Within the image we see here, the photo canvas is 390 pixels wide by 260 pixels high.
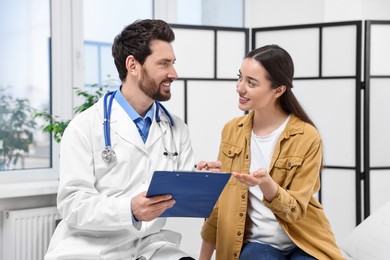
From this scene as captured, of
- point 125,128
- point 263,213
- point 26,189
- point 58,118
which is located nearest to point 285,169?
point 263,213

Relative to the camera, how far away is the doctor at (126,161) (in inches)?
68.2

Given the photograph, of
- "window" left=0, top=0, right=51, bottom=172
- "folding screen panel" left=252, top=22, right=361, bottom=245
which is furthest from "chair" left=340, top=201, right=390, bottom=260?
"window" left=0, top=0, right=51, bottom=172

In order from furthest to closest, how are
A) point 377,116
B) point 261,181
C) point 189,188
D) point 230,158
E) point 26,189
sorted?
point 377,116 < point 26,189 < point 230,158 < point 261,181 < point 189,188

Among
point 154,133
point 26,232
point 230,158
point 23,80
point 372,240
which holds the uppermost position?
point 23,80

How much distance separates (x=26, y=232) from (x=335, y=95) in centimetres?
211

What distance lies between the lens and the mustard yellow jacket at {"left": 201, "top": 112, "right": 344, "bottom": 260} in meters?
1.90

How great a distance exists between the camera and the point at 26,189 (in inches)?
125

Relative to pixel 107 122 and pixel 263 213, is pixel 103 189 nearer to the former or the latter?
pixel 107 122

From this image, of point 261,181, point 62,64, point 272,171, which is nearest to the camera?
point 261,181

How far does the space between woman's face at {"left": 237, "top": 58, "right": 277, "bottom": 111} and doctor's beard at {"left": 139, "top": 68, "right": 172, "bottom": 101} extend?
31cm

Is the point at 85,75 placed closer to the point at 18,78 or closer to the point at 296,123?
the point at 18,78

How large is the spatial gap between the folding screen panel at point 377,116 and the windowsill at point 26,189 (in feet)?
6.57

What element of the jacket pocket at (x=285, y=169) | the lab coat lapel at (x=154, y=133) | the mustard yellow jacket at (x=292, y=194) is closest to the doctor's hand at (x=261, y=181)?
the mustard yellow jacket at (x=292, y=194)

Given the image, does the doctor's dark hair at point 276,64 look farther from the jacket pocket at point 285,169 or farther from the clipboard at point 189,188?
the clipboard at point 189,188
